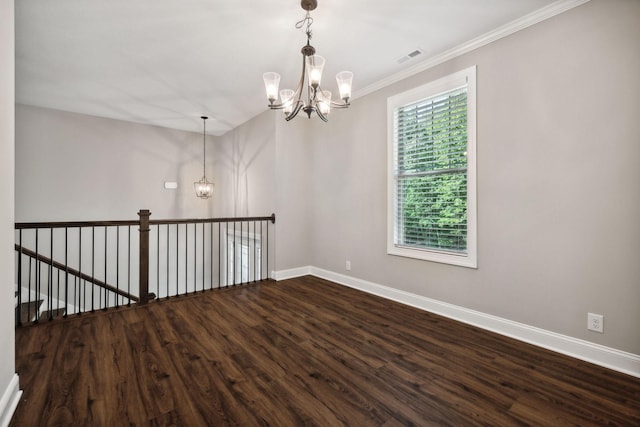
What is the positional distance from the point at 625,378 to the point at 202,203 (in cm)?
664

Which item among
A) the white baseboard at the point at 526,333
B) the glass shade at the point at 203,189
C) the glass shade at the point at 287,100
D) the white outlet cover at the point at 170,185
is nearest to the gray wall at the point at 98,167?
the white outlet cover at the point at 170,185

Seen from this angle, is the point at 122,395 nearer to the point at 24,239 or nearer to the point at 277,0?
the point at 277,0

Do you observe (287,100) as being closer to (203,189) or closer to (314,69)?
(314,69)

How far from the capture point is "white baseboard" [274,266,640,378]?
203 centimetres

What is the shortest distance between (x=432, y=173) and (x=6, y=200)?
333 centimetres

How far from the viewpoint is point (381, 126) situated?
363 cm

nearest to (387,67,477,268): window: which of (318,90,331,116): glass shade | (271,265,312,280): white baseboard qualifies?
(318,90,331,116): glass shade

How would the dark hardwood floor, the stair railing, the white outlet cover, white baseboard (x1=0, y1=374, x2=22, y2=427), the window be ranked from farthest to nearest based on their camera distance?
the white outlet cover → the stair railing → the window → the dark hardwood floor → white baseboard (x1=0, y1=374, x2=22, y2=427)

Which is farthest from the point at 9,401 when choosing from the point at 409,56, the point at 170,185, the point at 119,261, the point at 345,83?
the point at 170,185

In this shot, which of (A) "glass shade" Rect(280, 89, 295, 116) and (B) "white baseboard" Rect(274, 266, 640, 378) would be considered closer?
(B) "white baseboard" Rect(274, 266, 640, 378)

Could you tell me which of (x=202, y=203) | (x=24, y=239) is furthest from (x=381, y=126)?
(x=24, y=239)

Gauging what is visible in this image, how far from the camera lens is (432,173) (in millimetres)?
3111

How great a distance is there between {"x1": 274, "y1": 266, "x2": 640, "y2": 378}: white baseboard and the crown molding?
99.1 inches

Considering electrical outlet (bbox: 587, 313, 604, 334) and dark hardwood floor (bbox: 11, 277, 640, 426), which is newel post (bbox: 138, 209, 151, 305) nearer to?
dark hardwood floor (bbox: 11, 277, 640, 426)
